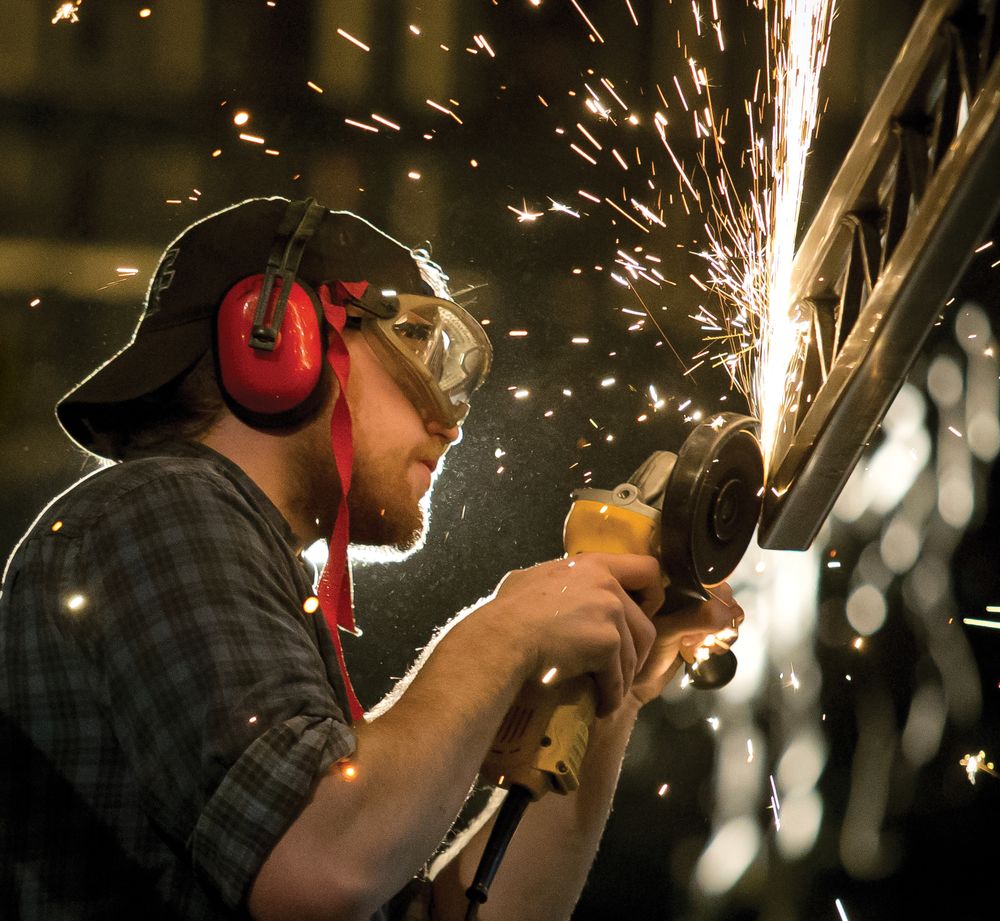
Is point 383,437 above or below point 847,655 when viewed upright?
above

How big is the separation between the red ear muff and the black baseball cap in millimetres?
67

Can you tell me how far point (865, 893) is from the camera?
309 cm

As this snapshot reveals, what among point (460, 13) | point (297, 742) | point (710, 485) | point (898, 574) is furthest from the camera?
point (898, 574)


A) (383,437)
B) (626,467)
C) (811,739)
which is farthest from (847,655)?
(383,437)

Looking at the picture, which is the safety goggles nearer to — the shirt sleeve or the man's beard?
the man's beard

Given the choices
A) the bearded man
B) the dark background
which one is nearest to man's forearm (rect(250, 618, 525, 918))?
the bearded man

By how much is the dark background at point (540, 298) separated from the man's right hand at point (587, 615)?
105cm

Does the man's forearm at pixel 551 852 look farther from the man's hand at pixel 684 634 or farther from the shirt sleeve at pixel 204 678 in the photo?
the shirt sleeve at pixel 204 678

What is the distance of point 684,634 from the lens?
2.02 metres

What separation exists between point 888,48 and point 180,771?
2.81 metres

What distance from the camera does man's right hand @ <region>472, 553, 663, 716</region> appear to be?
1.59 metres

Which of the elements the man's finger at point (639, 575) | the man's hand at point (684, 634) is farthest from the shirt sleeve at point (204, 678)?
the man's hand at point (684, 634)

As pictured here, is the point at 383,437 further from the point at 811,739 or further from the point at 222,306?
the point at 811,739

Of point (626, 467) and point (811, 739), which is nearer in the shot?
point (626, 467)
